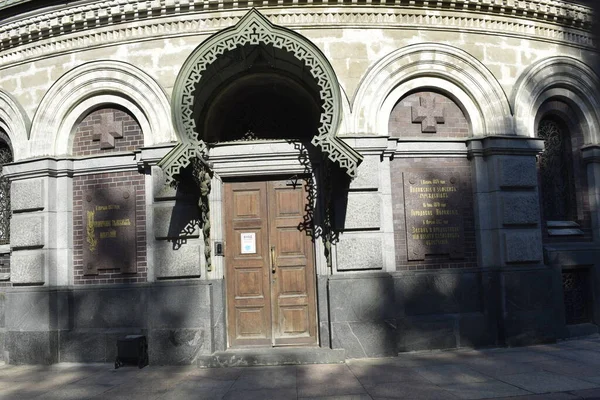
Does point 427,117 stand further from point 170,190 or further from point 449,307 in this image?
point 170,190

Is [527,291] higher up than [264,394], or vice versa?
[527,291]

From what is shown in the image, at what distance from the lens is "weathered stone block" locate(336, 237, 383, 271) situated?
7973mm

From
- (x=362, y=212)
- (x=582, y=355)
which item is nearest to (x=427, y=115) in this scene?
(x=362, y=212)

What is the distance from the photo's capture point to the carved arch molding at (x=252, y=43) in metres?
7.25

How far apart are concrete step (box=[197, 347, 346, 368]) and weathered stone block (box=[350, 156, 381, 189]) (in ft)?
9.01

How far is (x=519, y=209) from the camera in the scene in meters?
8.59

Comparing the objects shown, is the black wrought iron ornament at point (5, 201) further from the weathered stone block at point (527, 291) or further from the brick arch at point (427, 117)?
the weathered stone block at point (527, 291)

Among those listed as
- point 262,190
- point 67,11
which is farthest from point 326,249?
point 67,11

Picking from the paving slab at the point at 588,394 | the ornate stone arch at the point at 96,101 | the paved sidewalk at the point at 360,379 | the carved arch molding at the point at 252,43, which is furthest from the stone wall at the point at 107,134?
the paving slab at the point at 588,394

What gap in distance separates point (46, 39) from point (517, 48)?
9.08 m

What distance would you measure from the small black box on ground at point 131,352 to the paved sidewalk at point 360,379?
143 millimetres

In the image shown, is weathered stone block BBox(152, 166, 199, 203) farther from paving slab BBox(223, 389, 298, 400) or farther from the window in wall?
the window in wall

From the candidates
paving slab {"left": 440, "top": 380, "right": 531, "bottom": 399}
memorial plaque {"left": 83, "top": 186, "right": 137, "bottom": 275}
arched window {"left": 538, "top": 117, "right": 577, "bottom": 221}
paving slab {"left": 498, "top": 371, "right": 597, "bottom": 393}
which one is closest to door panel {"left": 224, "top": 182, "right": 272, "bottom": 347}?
memorial plaque {"left": 83, "top": 186, "right": 137, "bottom": 275}

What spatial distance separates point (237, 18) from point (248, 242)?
3.98 m
